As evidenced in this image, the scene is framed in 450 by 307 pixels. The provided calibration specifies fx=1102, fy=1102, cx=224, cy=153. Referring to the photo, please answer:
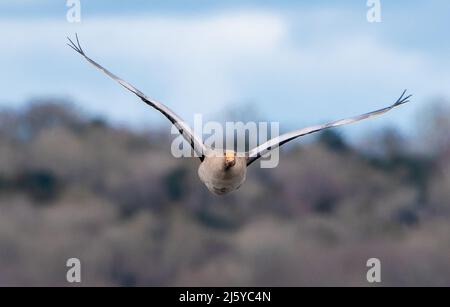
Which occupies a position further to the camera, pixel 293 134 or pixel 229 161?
pixel 293 134

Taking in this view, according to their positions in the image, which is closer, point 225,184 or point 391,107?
point 225,184

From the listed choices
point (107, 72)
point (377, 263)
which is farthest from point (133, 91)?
point (377, 263)

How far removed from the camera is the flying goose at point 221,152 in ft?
34.3

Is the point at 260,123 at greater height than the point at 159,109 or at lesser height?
greater

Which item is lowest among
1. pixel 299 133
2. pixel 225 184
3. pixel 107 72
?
pixel 225 184

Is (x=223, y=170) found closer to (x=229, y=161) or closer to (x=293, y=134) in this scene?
(x=229, y=161)

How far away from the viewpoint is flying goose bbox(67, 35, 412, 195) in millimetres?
10453

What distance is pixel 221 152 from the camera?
417 inches

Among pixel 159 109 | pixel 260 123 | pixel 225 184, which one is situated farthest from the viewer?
pixel 260 123

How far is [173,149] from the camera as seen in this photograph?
1525 cm

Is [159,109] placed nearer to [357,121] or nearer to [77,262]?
[357,121]

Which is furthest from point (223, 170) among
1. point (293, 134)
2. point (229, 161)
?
point (293, 134)

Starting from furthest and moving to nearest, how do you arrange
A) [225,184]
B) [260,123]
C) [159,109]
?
[260,123]
[159,109]
[225,184]

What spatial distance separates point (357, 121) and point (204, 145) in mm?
1759
